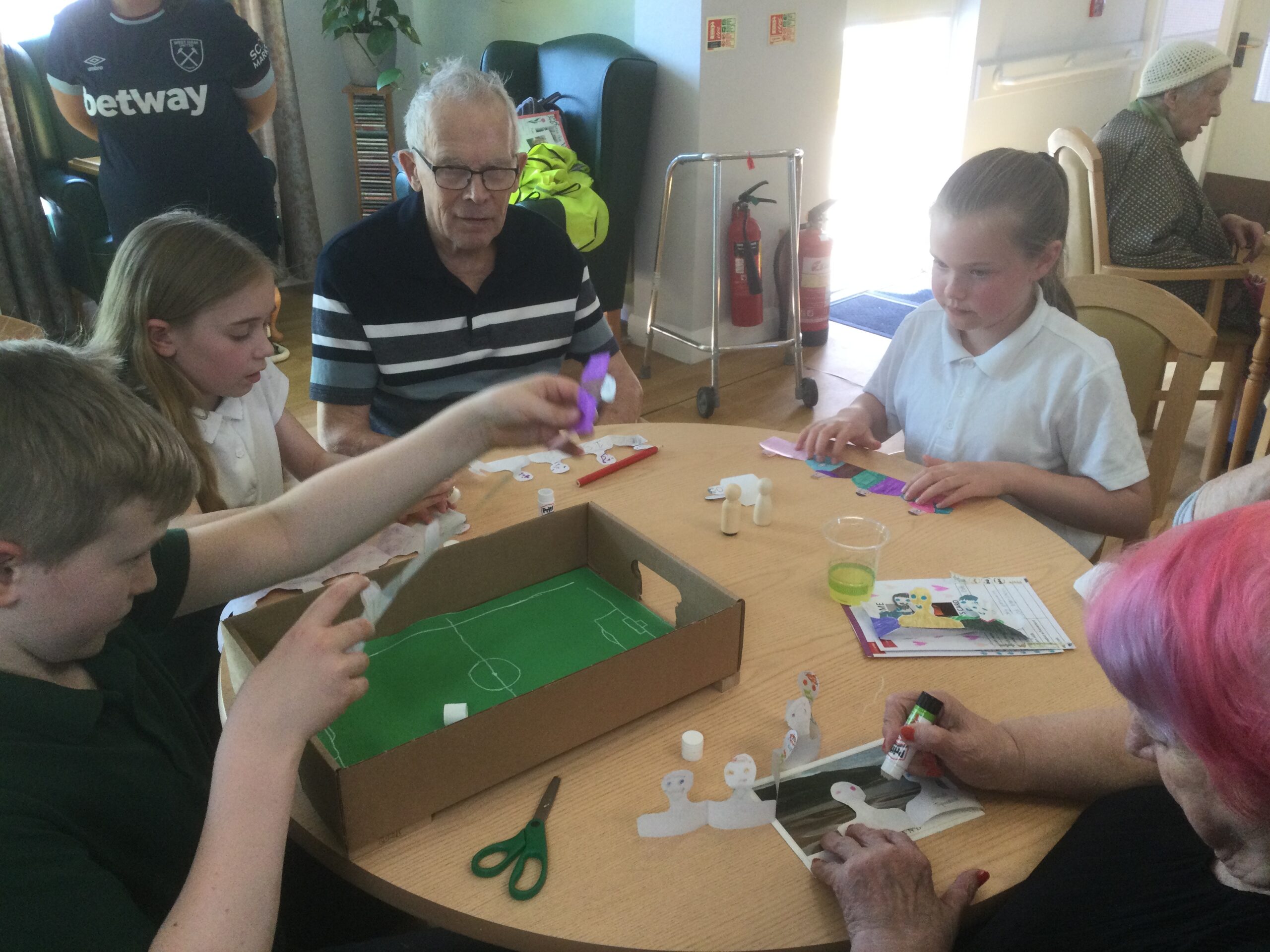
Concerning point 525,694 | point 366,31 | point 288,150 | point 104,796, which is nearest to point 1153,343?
point 525,694

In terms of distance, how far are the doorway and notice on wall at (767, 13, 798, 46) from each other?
0.63m

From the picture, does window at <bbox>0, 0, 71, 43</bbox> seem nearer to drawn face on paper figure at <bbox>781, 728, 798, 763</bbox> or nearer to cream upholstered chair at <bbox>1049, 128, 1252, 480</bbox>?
cream upholstered chair at <bbox>1049, 128, 1252, 480</bbox>

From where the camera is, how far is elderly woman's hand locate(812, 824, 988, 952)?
31.9 inches

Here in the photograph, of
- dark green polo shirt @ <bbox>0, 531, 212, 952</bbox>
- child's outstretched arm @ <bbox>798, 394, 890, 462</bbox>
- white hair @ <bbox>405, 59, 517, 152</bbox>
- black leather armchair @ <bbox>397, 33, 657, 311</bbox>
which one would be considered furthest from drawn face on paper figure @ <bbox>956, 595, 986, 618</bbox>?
black leather armchair @ <bbox>397, 33, 657, 311</bbox>

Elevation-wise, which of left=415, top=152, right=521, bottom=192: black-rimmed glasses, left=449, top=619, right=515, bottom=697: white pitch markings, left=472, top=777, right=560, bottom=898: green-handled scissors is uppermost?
left=415, top=152, right=521, bottom=192: black-rimmed glasses

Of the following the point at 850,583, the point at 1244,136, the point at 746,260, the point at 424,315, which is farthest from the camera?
the point at 1244,136

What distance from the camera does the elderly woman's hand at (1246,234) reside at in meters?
3.34

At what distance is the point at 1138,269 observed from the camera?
3092 millimetres

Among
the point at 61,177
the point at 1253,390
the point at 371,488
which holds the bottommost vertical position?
the point at 1253,390

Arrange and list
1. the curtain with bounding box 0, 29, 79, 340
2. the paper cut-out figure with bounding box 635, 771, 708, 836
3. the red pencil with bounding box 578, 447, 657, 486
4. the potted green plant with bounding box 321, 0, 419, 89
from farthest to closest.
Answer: the potted green plant with bounding box 321, 0, 419, 89
the curtain with bounding box 0, 29, 79, 340
the red pencil with bounding box 578, 447, 657, 486
the paper cut-out figure with bounding box 635, 771, 708, 836

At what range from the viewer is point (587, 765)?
39.1 inches

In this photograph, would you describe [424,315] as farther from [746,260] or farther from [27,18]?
[27,18]

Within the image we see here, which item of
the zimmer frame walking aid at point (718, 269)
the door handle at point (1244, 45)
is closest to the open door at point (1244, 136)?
the door handle at point (1244, 45)

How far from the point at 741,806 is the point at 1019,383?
1.02m
